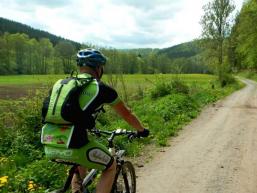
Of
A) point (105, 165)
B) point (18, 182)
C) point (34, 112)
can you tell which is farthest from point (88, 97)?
point (34, 112)

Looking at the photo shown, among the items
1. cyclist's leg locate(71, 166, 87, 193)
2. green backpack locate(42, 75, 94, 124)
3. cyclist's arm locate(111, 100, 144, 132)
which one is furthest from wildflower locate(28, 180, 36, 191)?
cyclist's arm locate(111, 100, 144, 132)

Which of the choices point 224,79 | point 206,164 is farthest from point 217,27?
point 206,164

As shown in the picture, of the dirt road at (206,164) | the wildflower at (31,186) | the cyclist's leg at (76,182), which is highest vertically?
the cyclist's leg at (76,182)

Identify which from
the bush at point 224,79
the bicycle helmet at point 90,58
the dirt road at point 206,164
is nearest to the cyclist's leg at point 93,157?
the bicycle helmet at point 90,58

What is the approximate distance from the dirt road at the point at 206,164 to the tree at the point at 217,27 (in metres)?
35.2

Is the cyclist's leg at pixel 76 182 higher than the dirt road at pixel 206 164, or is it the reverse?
the cyclist's leg at pixel 76 182

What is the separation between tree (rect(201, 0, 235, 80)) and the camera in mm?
47312

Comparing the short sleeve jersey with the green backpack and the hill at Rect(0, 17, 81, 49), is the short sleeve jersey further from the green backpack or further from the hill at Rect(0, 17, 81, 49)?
the hill at Rect(0, 17, 81, 49)

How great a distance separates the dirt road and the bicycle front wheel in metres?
1.51

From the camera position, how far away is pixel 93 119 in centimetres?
398

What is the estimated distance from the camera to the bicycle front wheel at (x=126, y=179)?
16.6ft

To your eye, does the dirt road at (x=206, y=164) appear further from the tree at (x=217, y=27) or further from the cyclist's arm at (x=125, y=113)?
the tree at (x=217, y=27)

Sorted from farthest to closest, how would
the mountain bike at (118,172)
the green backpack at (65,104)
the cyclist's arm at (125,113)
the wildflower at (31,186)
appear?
the wildflower at (31,186), the mountain bike at (118,172), the cyclist's arm at (125,113), the green backpack at (65,104)

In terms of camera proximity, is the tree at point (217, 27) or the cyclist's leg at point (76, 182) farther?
the tree at point (217, 27)
